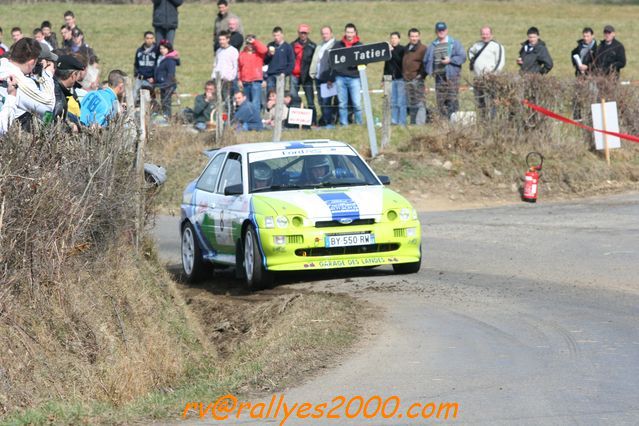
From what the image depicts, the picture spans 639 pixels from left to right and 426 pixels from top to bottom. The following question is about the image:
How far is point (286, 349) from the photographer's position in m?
10.0

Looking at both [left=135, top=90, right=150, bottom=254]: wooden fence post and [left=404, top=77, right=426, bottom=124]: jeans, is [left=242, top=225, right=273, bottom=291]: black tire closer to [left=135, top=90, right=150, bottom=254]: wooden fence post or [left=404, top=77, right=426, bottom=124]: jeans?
[left=135, top=90, right=150, bottom=254]: wooden fence post

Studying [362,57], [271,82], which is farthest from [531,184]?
[271,82]

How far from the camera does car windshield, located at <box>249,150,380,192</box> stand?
14328 mm

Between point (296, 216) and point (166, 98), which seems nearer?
point (296, 216)

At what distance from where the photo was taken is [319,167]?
47.8ft

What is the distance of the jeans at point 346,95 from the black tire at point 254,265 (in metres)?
11.4

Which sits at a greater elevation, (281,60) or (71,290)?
(281,60)

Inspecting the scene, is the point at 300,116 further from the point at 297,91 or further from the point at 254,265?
the point at 254,265

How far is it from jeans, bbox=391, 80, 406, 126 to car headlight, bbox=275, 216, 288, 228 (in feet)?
A: 35.5

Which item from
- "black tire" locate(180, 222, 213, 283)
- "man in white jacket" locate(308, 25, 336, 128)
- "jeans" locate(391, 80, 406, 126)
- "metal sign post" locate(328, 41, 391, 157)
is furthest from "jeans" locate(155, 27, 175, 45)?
"black tire" locate(180, 222, 213, 283)

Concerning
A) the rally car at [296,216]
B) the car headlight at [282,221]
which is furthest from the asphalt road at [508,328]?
the car headlight at [282,221]

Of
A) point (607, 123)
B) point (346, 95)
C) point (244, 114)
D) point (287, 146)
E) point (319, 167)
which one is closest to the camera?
point (319, 167)

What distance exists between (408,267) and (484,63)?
34.9 ft

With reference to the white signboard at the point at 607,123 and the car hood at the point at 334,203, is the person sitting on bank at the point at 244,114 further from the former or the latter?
the car hood at the point at 334,203
